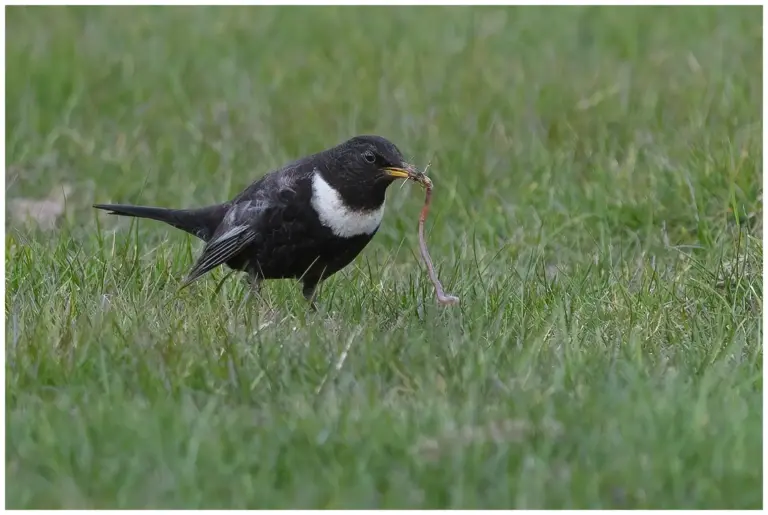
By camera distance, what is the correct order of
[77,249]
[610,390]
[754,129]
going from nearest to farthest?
[610,390] < [77,249] < [754,129]

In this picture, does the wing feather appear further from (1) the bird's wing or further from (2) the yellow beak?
(2) the yellow beak

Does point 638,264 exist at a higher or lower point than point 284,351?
lower

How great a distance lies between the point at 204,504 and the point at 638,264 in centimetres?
308

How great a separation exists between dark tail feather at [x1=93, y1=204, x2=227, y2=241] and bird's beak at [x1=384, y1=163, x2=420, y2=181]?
1020 millimetres

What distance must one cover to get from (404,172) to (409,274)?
633 millimetres

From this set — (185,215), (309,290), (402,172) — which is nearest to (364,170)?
(402,172)

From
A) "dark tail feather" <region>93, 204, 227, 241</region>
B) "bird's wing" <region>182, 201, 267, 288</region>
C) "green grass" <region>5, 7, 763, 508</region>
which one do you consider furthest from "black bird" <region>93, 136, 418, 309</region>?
"dark tail feather" <region>93, 204, 227, 241</region>

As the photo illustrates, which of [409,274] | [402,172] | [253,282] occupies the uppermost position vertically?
[402,172]

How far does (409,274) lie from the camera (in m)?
6.12

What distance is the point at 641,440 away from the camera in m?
4.01

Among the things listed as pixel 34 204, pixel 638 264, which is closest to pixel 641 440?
pixel 638 264

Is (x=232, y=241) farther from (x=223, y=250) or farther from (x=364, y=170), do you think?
(x=364, y=170)

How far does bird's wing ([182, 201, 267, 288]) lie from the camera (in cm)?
583

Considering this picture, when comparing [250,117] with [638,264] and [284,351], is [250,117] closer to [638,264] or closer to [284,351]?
[638,264]
